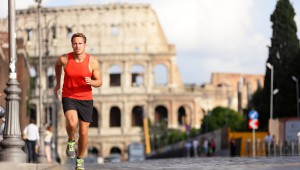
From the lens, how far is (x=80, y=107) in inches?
609

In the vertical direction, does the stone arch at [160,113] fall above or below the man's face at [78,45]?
above

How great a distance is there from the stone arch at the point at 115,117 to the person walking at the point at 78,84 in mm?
133764

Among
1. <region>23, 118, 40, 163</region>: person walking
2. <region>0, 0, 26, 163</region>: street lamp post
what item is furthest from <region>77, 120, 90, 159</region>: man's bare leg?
<region>23, 118, 40, 163</region>: person walking

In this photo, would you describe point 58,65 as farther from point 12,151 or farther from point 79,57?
point 12,151

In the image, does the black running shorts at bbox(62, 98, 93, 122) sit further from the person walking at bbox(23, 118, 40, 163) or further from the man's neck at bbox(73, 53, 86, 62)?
the person walking at bbox(23, 118, 40, 163)

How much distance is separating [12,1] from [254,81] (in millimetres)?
161043

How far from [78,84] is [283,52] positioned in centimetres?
7270

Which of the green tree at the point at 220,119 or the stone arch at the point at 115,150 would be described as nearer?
the green tree at the point at 220,119

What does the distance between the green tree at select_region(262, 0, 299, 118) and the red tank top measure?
70402 millimetres

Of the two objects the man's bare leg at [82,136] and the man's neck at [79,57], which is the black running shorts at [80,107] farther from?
the man's neck at [79,57]

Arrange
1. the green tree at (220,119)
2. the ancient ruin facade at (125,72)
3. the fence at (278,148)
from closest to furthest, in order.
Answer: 1. the fence at (278,148)
2. the green tree at (220,119)
3. the ancient ruin facade at (125,72)

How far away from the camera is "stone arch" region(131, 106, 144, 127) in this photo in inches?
5879

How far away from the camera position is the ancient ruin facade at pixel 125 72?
145m

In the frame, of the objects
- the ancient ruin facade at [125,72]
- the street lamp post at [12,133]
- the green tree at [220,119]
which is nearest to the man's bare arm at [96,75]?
the street lamp post at [12,133]
